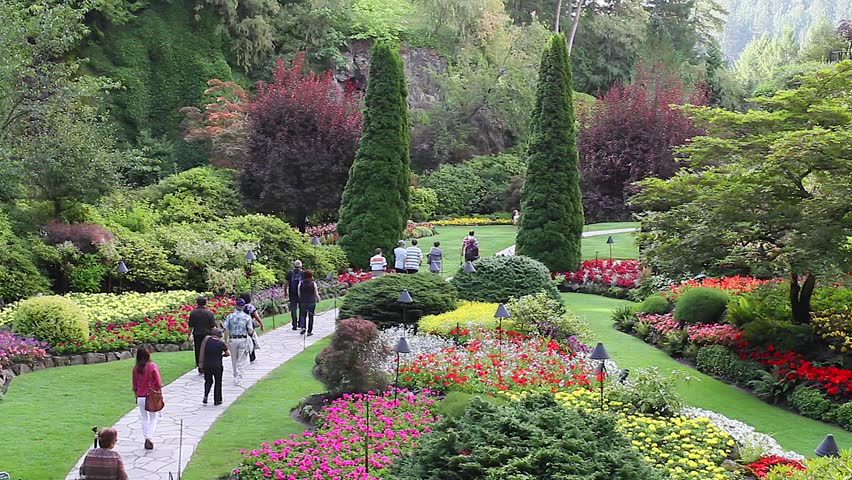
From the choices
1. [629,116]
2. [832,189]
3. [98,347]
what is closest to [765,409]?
[832,189]

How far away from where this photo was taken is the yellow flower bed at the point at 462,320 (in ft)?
51.3

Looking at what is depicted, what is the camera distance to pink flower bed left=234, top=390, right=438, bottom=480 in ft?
29.0

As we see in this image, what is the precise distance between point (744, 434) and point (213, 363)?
24.8 feet

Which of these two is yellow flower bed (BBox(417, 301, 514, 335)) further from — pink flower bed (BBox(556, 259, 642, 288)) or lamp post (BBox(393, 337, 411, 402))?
pink flower bed (BBox(556, 259, 642, 288))

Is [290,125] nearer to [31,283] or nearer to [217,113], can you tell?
[217,113]

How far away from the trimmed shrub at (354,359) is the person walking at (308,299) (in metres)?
4.59

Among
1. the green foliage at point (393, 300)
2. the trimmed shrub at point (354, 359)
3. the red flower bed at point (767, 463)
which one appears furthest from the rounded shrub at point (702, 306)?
the trimmed shrub at point (354, 359)

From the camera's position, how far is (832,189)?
13.5 m

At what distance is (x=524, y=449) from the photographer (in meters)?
6.54

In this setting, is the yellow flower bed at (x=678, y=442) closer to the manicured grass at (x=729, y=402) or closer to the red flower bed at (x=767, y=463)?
the red flower bed at (x=767, y=463)

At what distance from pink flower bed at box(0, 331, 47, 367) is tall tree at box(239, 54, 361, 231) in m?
13.7

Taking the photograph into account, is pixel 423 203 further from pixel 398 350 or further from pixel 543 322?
pixel 398 350

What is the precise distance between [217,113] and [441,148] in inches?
518

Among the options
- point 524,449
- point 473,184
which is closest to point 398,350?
point 524,449
